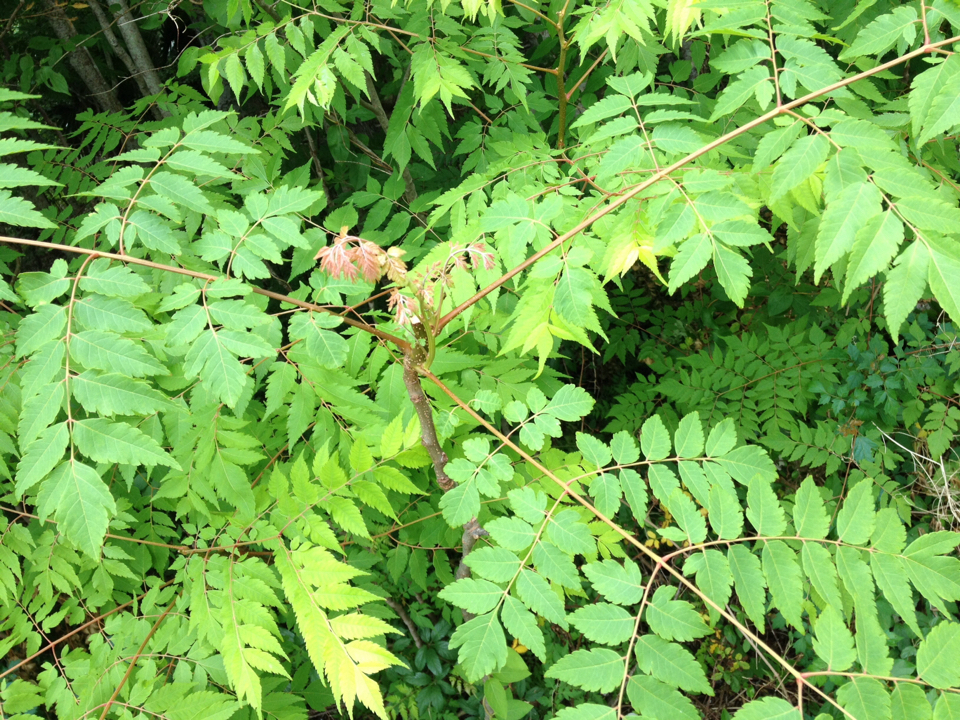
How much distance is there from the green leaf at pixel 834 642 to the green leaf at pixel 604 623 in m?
0.37

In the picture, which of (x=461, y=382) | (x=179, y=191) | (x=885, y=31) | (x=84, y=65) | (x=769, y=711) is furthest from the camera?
(x=84, y=65)

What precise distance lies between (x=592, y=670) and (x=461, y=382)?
104 cm

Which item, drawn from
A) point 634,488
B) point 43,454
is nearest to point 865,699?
point 634,488

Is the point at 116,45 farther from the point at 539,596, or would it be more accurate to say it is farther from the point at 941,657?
the point at 941,657

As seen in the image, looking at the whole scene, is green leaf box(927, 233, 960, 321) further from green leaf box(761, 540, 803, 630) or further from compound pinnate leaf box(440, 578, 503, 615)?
compound pinnate leaf box(440, 578, 503, 615)

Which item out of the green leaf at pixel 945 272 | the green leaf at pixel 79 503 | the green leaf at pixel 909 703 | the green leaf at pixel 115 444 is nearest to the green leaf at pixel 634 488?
the green leaf at pixel 909 703

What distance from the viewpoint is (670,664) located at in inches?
49.5

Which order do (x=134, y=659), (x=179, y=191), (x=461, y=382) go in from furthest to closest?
(x=461, y=382) → (x=134, y=659) → (x=179, y=191)

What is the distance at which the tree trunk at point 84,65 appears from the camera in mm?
3123

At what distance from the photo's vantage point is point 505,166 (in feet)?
6.95

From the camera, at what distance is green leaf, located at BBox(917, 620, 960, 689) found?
116 cm

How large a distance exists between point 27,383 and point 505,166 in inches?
59.9

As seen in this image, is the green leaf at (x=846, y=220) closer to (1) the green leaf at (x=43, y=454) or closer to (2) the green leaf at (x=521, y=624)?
(2) the green leaf at (x=521, y=624)

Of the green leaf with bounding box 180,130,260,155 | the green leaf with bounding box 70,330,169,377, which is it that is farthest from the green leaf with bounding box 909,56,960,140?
the green leaf with bounding box 70,330,169,377
